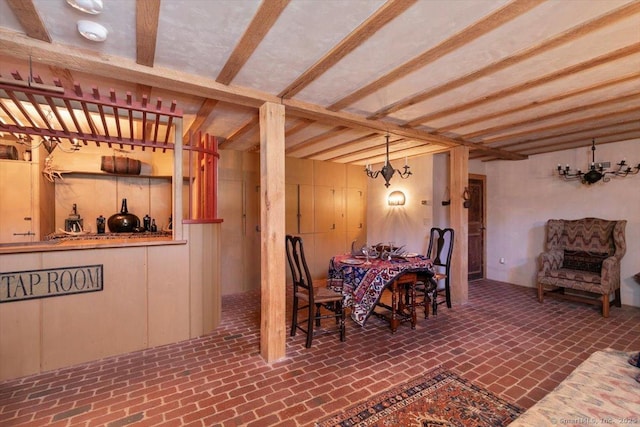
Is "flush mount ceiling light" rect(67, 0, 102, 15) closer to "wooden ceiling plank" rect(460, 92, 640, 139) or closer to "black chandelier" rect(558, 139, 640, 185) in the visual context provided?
"wooden ceiling plank" rect(460, 92, 640, 139)

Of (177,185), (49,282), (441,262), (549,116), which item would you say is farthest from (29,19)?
(441,262)

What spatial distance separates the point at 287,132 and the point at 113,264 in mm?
2622

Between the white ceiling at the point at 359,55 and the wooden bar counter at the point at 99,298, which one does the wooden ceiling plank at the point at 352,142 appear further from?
the wooden bar counter at the point at 99,298

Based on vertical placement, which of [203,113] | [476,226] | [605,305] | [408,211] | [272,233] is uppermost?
[203,113]

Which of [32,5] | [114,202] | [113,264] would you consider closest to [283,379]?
[113,264]

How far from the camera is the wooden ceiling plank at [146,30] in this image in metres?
1.57

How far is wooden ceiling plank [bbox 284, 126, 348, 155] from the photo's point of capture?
3978mm

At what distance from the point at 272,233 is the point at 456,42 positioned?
209cm

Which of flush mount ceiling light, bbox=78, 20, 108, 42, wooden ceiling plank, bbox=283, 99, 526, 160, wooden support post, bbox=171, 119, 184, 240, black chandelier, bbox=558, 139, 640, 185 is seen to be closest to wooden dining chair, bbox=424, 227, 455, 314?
wooden ceiling plank, bbox=283, 99, 526, 160

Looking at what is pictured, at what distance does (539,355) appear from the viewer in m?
2.82

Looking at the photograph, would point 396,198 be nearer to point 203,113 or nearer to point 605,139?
point 605,139

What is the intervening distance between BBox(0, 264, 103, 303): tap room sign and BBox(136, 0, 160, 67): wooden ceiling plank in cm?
196

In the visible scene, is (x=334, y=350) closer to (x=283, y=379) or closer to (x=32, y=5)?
(x=283, y=379)

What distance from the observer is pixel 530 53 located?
2043 millimetres
